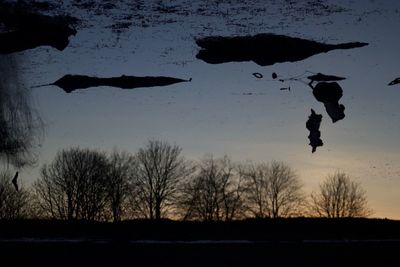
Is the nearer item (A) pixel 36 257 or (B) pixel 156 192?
(A) pixel 36 257

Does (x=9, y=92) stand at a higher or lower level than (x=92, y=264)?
higher

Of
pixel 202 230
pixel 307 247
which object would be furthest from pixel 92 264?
pixel 307 247

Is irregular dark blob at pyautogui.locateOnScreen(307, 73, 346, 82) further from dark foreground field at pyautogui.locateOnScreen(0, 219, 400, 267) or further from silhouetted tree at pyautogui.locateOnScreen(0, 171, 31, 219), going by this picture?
silhouetted tree at pyautogui.locateOnScreen(0, 171, 31, 219)

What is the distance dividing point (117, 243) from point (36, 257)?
29.9 inches

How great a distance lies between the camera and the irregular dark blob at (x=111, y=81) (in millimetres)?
7746

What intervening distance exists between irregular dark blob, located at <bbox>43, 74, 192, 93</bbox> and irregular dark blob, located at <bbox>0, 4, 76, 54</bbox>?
52 cm

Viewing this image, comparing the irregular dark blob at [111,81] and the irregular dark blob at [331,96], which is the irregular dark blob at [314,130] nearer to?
the irregular dark blob at [331,96]

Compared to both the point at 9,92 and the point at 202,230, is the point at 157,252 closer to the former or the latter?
the point at 202,230

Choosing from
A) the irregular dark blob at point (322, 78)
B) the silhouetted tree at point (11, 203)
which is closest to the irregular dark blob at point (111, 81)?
the irregular dark blob at point (322, 78)

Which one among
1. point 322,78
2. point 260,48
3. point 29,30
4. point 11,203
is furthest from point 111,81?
point 11,203

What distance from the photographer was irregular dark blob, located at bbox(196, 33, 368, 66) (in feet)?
24.8

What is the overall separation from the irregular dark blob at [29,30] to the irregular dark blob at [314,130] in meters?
4.09

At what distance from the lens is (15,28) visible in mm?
7535

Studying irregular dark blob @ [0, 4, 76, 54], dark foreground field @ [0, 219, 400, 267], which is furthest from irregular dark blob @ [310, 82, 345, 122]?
irregular dark blob @ [0, 4, 76, 54]
